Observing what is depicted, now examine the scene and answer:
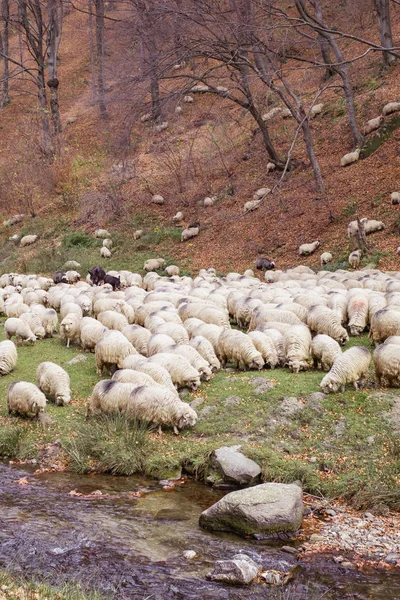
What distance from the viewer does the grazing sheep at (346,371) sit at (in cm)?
1030

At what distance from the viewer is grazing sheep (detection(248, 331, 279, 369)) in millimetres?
12141

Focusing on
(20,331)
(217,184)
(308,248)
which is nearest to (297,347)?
(20,331)

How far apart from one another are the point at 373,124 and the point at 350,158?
6.43 feet

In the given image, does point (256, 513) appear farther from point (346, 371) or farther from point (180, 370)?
point (180, 370)

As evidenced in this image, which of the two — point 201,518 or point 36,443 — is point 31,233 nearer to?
point 36,443

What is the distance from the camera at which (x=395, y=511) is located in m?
7.74

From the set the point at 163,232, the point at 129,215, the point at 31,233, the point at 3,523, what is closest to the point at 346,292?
the point at 3,523

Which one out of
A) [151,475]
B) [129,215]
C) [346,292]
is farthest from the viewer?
[129,215]

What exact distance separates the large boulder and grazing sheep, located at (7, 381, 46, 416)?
421 cm

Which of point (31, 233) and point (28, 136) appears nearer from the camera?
point (31, 233)

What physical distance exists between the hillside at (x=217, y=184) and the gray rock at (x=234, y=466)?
11294 mm

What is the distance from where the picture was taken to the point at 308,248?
2253cm

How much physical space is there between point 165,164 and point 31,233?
291 inches

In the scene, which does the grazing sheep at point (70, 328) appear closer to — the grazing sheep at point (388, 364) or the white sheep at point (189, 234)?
the grazing sheep at point (388, 364)
